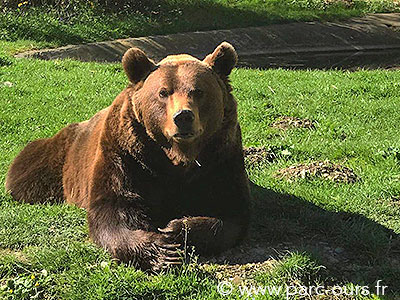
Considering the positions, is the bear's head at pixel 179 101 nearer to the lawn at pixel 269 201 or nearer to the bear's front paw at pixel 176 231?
the bear's front paw at pixel 176 231

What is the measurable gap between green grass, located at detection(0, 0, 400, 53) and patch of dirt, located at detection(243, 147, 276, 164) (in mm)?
7456

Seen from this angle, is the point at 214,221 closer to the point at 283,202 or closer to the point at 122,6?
the point at 283,202

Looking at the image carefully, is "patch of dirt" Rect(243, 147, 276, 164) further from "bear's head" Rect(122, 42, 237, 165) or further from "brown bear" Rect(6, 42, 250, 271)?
"bear's head" Rect(122, 42, 237, 165)

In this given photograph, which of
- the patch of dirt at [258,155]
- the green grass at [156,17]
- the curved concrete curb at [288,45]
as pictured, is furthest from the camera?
the green grass at [156,17]

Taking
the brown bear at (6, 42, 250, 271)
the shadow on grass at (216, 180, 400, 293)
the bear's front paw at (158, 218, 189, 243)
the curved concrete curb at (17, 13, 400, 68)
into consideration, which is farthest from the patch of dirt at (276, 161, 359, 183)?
the curved concrete curb at (17, 13, 400, 68)

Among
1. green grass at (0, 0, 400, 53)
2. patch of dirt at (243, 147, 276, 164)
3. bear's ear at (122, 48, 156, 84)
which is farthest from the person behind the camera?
green grass at (0, 0, 400, 53)

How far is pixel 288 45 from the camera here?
16.2 m

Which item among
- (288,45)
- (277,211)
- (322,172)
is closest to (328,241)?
(277,211)

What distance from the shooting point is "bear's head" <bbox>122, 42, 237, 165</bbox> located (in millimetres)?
3959

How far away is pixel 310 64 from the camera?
14266mm

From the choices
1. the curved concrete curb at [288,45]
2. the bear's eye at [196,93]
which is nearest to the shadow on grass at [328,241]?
the bear's eye at [196,93]

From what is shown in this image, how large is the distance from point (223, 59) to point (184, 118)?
75 centimetres

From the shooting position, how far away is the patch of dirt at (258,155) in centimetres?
633

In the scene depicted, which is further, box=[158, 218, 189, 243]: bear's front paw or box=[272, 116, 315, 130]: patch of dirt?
box=[272, 116, 315, 130]: patch of dirt
